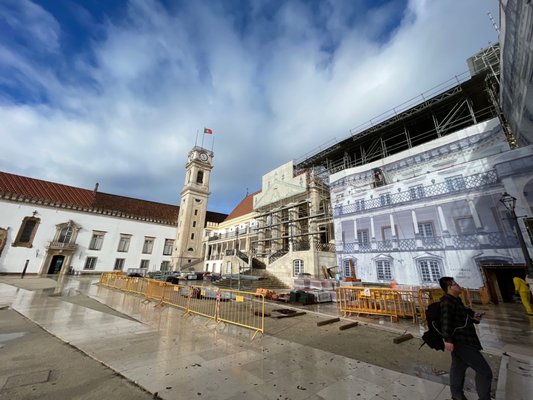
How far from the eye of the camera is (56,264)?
32406mm

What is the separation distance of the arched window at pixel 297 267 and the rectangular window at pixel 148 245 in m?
30.0

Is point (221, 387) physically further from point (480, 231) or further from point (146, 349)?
point (480, 231)

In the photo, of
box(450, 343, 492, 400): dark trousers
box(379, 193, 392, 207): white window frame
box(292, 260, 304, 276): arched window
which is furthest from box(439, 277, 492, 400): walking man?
box(292, 260, 304, 276): arched window

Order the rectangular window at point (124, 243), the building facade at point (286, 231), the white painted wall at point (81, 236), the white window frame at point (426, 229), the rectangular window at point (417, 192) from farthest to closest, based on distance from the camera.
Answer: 1. the rectangular window at point (124, 243)
2. the white painted wall at point (81, 236)
3. the building facade at point (286, 231)
4. the rectangular window at point (417, 192)
5. the white window frame at point (426, 229)

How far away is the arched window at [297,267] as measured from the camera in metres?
20.7

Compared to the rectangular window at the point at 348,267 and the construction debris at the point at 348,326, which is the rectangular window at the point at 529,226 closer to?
the rectangular window at the point at 348,267

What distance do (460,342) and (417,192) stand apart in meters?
16.0

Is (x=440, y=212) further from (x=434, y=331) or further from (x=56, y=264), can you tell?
(x=56, y=264)

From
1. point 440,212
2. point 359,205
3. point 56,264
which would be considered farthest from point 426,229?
point 56,264

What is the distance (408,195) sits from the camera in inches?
660

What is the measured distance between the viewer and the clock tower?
39.3 metres

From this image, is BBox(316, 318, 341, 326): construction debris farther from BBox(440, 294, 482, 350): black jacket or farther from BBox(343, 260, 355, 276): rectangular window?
BBox(343, 260, 355, 276): rectangular window

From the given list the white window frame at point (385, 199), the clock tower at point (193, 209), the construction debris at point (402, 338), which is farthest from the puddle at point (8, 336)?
the clock tower at point (193, 209)

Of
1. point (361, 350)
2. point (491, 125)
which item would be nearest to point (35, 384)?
point (361, 350)
